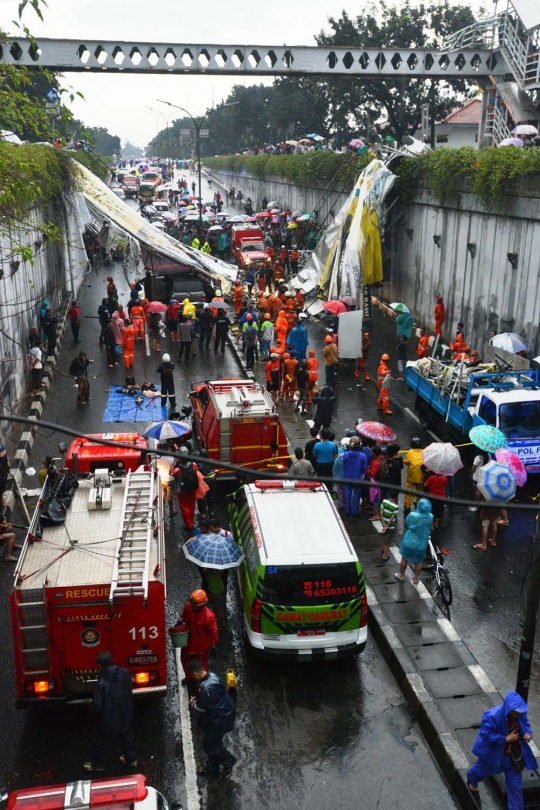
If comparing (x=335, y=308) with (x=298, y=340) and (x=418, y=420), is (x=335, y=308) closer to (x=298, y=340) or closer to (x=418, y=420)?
(x=298, y=340)

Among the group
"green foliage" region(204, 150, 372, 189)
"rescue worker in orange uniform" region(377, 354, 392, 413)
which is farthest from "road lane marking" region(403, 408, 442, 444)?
"green foliage" region(204, 150, 372, 189)

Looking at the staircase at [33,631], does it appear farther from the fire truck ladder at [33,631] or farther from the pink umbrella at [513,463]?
the pink umbrella at [513,463]

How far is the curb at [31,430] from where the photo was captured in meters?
A: 14.4

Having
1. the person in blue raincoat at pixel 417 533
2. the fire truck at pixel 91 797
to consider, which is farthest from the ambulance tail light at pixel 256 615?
the fire truck at pixel 91 797

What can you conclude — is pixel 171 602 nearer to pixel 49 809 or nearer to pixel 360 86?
pixel 49 809

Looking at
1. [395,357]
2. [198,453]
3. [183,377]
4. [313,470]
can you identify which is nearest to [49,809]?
[313,470]

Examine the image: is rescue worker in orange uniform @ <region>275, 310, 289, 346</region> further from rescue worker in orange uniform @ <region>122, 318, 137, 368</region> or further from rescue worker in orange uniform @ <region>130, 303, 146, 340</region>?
rescue worker in orange uniform @ <region>130, 303, 146, 340</region>

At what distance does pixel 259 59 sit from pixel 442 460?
31016 mm

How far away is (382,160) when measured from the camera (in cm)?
2959

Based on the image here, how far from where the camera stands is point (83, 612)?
7.41 meters

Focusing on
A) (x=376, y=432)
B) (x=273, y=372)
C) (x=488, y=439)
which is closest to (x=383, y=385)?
(x=273, y=372)

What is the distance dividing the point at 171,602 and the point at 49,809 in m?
5.38

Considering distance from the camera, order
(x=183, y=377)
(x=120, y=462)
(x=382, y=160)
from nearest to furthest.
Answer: (x=120, y=462), (x=183, y=377), (x=382, y=160)

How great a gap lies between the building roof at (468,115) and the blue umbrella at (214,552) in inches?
2147
